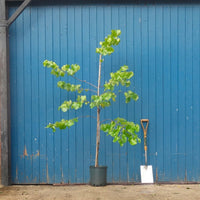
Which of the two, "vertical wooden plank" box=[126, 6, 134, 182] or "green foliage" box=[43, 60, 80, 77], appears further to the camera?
"vertical wooden plank" box=[126, 6, 134, 182]

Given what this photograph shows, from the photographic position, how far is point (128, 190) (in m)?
4.61

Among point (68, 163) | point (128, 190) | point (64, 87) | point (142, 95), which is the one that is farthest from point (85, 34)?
point (128, 190)

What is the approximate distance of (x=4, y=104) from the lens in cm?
487

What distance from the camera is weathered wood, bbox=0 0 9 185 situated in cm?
484

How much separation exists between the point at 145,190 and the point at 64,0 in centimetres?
309

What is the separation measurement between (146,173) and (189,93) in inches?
55.0

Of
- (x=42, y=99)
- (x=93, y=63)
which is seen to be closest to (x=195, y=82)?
(x=93, y=63)

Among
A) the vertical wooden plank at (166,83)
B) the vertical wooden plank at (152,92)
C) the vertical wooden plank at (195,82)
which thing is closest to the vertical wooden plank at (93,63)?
the vertical wooden plank at (152,92)

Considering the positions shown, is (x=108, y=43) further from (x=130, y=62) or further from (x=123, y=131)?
(x=123, y=131)

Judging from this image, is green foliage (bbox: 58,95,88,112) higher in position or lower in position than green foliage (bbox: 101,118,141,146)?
higher

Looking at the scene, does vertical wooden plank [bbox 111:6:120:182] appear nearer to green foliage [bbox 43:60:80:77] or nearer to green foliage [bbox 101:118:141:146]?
green foliage [bbox 101:118:141:146]

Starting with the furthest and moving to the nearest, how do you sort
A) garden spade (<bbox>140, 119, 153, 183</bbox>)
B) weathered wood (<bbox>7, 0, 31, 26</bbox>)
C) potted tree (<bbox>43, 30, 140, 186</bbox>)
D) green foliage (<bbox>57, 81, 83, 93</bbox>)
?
garden spade (<bbox>140, 119, 153, 183</bbox>), weathered wood (<bbox>7, 0, 31, 26</bbox>), green foliage (<bbox>57, 81, 83, 93</bbox>), potted tree (<bbox>43, 30, 140, 186</bbox>)

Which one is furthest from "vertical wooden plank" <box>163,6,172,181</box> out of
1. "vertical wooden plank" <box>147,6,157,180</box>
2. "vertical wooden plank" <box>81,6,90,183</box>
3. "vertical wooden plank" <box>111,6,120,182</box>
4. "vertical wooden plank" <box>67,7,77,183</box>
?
"vertical wooden plank" <box>67,7,77,183</box>

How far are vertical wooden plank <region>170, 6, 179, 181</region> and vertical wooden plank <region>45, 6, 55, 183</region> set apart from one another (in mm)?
1852
